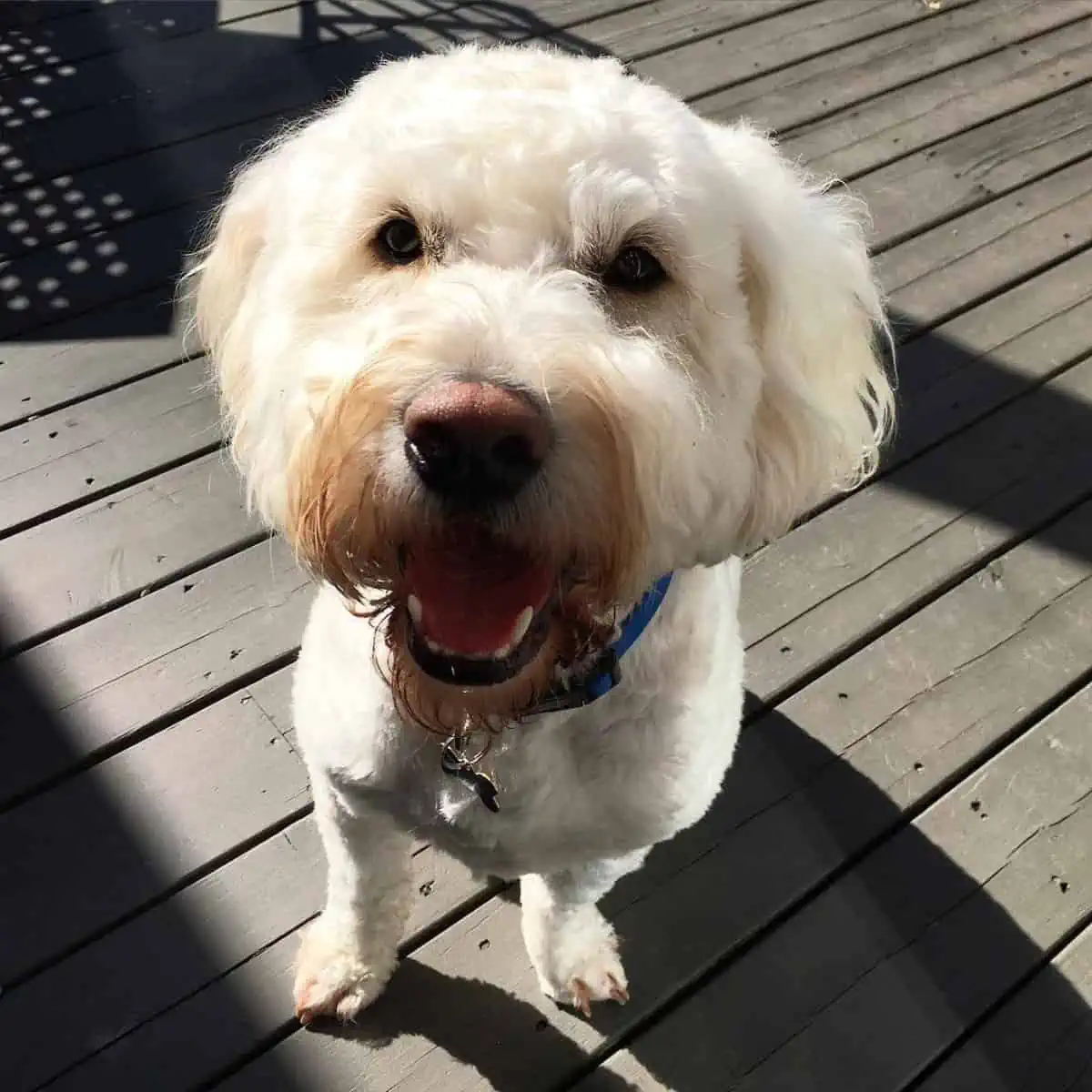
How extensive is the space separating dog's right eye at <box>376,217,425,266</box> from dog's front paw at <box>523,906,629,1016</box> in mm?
999

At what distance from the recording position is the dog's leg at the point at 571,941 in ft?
5.26

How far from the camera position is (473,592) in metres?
1.03

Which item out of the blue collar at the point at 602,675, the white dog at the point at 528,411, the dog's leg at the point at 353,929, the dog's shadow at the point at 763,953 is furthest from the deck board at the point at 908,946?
the blue collar at the point at 602,675

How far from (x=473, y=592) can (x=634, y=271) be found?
381mm

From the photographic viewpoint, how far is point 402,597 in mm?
1054

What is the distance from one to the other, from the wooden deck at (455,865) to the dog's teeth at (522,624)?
3.08 ft

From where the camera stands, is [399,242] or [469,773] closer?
[399,242]

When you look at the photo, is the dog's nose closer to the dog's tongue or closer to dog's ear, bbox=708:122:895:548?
the dog's tongue

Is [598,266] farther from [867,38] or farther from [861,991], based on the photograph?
[867,38]

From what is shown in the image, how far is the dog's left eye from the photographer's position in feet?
3.71

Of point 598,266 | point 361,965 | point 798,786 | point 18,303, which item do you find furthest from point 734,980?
point 18,303

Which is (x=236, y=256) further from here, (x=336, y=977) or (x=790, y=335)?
(x=336, y=977)

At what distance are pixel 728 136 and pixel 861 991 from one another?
53.8 inches

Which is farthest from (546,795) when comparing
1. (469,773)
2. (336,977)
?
(336,977)
